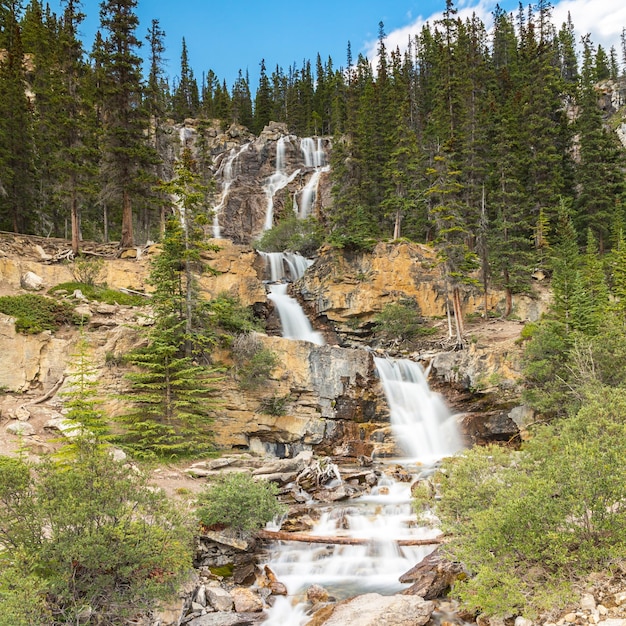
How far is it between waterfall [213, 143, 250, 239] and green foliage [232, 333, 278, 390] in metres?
27.1

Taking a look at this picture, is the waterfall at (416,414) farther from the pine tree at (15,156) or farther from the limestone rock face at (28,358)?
the pine tree at (15,156)

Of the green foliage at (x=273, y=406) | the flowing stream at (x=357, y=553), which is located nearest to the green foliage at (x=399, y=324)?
the green foliage at (x=273, y=406)

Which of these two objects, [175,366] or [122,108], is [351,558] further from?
[122,108]

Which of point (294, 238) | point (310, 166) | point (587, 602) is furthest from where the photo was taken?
point (310, 166)

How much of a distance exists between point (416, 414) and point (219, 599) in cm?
1483

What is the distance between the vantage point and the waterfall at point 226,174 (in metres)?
47.3

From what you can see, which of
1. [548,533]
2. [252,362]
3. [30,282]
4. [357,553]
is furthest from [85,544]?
[30,282]

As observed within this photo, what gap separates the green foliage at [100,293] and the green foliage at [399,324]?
1471cm

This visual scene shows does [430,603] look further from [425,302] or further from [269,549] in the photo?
[425,302]

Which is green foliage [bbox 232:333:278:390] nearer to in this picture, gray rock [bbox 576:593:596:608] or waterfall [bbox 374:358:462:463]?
waterfall [bbox 374:358:462:463]

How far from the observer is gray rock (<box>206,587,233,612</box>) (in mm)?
9633

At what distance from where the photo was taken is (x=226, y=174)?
53656mm

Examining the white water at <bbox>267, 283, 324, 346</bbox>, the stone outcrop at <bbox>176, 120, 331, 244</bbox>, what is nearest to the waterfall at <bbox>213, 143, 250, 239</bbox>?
the stone outcrop at <bbox>176, 120, 331, 244</bbox>

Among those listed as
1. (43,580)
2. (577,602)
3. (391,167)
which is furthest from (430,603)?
(391,167)
